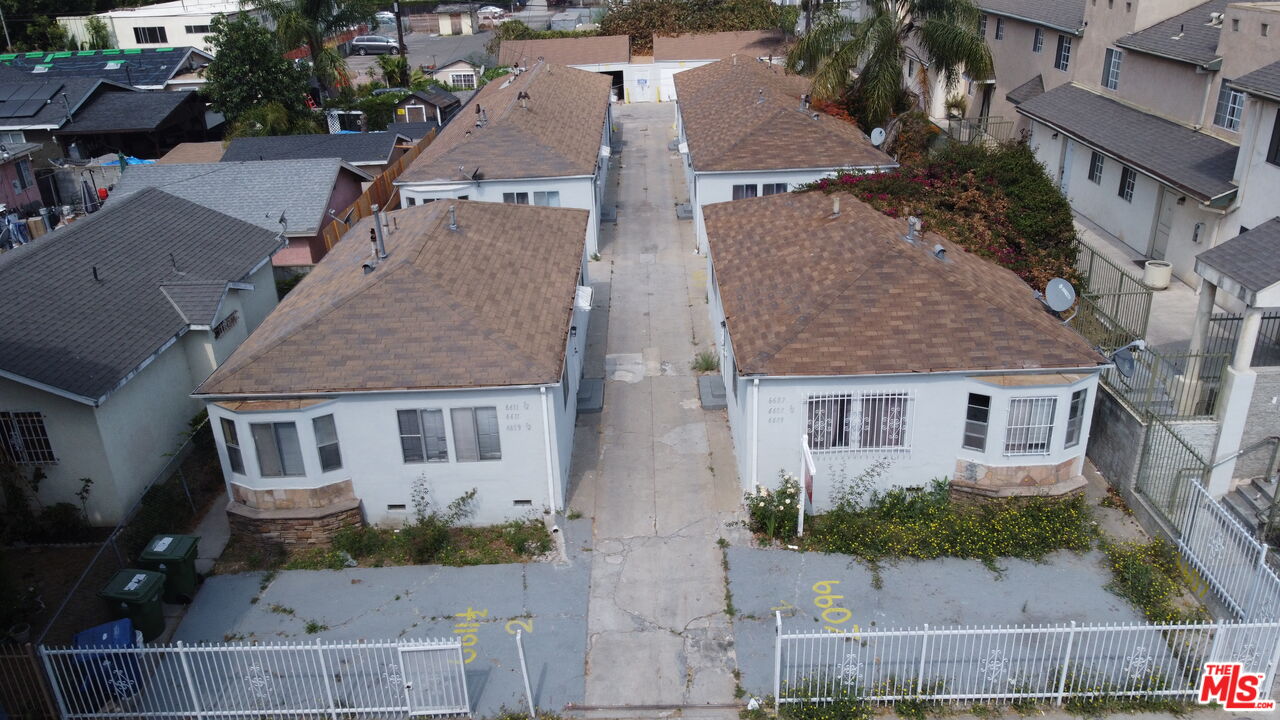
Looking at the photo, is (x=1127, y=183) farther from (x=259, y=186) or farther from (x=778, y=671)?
(x=259, y=186)

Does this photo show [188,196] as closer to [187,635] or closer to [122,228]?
[122,228]

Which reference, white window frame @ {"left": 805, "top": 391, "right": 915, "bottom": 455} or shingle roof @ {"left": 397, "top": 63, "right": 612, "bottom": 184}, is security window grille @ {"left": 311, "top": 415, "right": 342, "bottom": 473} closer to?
white window frame @ {"left": 805, "top": 391, "right": 915, "bottom": 455}

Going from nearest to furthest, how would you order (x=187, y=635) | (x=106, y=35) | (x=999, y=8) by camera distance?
(x=187, y=635) < (x=999, y=8) < (x=106, y=35)

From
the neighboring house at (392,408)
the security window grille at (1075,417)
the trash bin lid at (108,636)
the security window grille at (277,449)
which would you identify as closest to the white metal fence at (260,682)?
the trash bin lid at (108,636)

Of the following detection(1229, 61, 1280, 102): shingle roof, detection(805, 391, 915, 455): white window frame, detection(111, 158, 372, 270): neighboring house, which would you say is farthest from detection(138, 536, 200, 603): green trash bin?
detection(1229, 61, 1280, 102): shingle roof

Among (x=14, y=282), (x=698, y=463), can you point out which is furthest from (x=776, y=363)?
(x=14, y=282)

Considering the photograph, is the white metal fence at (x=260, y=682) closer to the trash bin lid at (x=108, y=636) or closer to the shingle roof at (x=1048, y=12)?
the trash bin lid at (x=108, y=636)

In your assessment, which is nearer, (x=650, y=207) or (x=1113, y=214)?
(x=1113, y=214)
